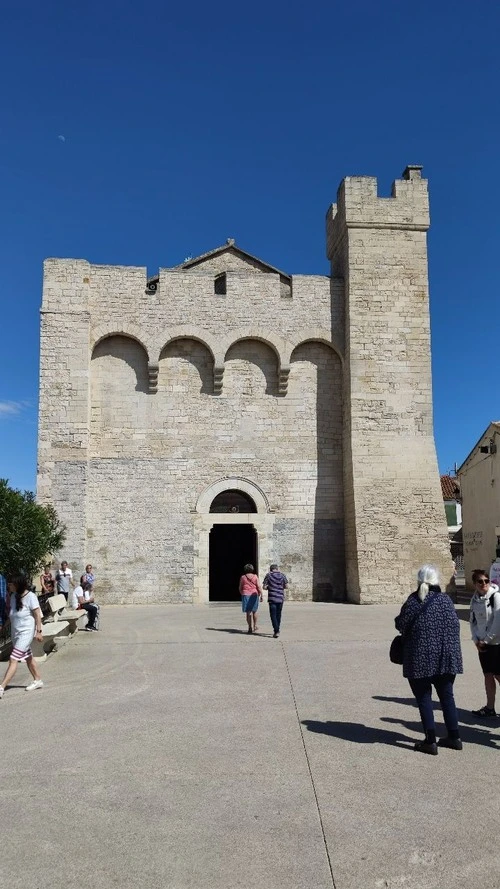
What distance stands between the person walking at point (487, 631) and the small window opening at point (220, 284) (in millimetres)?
13599

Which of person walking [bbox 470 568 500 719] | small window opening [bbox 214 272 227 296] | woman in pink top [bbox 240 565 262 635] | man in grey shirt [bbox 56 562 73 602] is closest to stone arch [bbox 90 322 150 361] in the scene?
small window opening [bbox 214 272 227 296]

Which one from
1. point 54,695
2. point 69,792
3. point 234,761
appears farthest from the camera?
point 54,695

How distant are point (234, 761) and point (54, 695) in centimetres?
293

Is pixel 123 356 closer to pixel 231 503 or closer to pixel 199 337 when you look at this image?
pixel 199 337

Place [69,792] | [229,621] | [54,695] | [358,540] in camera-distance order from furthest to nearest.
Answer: [358,540], [229,621], [54,695], [69,792]

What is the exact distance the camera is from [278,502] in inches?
688

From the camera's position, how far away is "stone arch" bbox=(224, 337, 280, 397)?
17906mm

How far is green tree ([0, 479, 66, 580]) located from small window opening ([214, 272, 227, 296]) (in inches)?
319

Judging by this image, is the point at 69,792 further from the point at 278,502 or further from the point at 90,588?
the point at 278,502

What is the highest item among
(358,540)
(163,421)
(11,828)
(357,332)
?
(357,332)

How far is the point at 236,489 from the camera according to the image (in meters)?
17.4

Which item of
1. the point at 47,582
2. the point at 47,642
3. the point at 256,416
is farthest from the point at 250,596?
the point at 256,416

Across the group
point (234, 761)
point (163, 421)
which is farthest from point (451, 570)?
point (234, 761)

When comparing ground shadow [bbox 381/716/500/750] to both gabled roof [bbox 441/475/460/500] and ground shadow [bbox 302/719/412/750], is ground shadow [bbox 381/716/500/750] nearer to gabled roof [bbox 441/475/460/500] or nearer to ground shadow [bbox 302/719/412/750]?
ground shadow [bbox 302/719/412/750]
